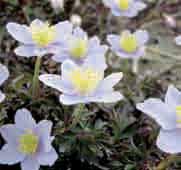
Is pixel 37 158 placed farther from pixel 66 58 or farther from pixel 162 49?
pixel 162 49

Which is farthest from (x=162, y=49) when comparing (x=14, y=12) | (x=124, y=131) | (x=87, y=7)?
(x=124, y=131)

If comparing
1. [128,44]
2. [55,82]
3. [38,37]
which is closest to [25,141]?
[55,82]

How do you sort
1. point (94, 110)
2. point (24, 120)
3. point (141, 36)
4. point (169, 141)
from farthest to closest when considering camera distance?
point (141, 36)
point (94, 110)
point (24, 120)
point (169, 141)

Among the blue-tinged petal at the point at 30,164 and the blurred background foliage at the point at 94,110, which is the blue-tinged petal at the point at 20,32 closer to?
the blurred background foliage at the point at 94,110

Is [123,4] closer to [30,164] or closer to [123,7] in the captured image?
[123,7]

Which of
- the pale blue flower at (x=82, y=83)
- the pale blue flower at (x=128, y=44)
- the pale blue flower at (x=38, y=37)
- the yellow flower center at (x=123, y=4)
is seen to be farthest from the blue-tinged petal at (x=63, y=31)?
the yellow flower center at (x=123, y=4)

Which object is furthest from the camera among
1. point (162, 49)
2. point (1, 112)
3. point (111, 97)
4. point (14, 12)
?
point (162, 49)

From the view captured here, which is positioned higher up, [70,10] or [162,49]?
[70,10]
